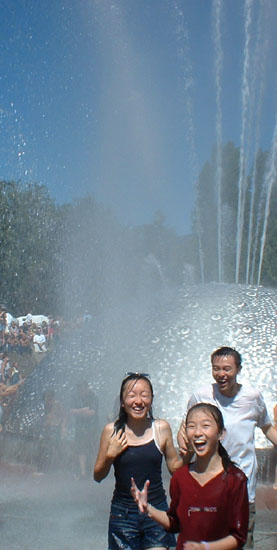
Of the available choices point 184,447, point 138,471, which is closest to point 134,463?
point 138,471

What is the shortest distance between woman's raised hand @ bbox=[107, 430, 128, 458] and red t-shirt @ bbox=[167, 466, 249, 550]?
575mm

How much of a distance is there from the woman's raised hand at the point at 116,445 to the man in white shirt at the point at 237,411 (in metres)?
0.58

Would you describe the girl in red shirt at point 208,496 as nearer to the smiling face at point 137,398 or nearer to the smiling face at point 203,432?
the smiling face at point 203,432

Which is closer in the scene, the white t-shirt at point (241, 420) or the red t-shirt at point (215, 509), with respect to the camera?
the red t-shirt at point (215, 509)

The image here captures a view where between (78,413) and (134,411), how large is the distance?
4166mm

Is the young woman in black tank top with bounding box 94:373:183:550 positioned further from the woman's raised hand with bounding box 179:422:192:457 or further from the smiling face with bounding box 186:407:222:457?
the smiling face with bounding box 186:407:222:457

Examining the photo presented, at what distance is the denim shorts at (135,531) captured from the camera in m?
2.71

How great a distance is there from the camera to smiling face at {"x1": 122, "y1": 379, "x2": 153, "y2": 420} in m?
2.75

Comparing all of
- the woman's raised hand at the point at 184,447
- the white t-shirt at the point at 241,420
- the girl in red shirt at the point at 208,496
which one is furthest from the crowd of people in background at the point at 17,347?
the girl in red shirt at the point at 208,496

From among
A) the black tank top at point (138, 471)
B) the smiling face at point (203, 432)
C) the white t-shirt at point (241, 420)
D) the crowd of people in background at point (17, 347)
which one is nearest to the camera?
the smiling face at point (203, 432)

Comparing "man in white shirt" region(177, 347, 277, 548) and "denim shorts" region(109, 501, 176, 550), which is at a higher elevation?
"man in white shirt" region(177, 347, 277, 548)

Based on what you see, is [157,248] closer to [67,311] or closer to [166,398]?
[67,311]

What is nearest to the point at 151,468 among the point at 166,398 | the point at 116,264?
the point at 166,398

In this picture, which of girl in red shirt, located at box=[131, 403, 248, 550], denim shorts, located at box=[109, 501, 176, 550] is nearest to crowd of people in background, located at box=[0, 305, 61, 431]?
denim shorts, located at box=[109, 501, 176, 550]
